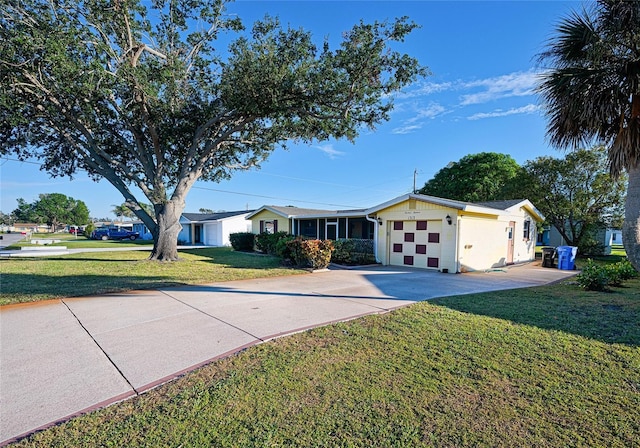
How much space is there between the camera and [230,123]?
1427 centimetres

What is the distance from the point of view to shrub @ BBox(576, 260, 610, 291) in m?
8.11

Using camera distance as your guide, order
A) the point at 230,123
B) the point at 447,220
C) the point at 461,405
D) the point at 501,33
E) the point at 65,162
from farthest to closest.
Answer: the point at 65,162, the point at 230,123, the point at 447,220, the point at 501,33, the point at 461,405

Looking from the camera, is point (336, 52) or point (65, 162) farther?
point (65, 162)

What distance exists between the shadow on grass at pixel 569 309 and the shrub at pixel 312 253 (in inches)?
224

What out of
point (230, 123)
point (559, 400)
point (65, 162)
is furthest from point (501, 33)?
point (65, 162)

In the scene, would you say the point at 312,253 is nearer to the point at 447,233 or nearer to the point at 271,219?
the point at 447,233

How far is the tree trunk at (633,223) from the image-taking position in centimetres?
481

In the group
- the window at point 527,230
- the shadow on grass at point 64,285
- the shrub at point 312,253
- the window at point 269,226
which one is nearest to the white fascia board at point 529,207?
the window at point 527,230

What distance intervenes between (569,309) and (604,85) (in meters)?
4.00

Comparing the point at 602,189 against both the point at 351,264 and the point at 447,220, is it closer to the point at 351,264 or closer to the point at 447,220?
the point at 447,220

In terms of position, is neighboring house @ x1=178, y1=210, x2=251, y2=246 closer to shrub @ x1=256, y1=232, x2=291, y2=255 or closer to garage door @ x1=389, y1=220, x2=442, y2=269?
shrub @ x1=256, y1=232, x2=291, y2=255

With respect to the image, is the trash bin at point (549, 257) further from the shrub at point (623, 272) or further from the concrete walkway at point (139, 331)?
the concrete walkway at point (139, 331)

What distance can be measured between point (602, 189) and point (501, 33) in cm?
1275

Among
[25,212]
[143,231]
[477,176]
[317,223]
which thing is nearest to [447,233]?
[317,223]
